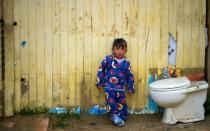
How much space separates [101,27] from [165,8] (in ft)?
A: 3.42

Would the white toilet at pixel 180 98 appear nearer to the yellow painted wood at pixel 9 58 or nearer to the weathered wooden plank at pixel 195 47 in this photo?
the weathered wooden plank at pixel 195 47

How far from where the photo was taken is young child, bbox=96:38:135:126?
4.84m

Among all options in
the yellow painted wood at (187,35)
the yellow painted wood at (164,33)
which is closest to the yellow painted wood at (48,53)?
the yellow painted wood at (164,33)

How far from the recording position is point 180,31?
5.15 meters

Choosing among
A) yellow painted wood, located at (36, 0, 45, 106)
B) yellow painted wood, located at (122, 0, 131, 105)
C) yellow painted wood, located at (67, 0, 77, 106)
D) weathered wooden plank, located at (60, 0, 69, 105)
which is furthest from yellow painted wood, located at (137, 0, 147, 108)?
yellow painted wood, located at (36, 0, 45, 106)

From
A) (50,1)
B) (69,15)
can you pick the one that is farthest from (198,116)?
(50,1)

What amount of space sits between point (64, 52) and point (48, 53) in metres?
0.24

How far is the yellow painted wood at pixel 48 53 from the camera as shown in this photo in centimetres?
486

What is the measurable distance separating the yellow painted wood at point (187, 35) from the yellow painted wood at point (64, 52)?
187cm

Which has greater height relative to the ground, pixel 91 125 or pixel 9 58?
pixel 9 58

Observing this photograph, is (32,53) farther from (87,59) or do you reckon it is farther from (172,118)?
(172,118)

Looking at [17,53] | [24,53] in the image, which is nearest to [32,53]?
[24,53]

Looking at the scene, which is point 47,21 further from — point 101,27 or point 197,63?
point 197,63

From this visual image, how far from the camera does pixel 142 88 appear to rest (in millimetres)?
5148
